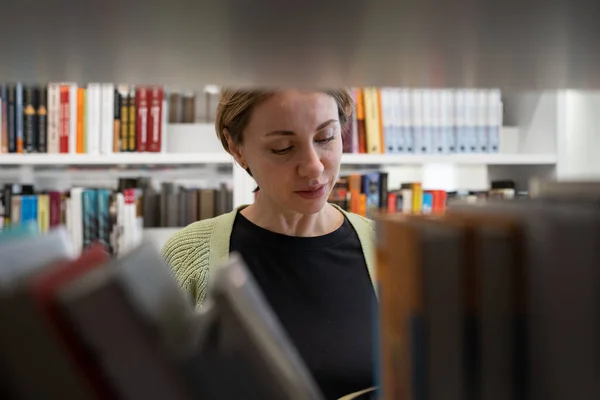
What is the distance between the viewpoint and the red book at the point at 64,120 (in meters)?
2.33

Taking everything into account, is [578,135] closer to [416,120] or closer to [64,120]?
[416,120]

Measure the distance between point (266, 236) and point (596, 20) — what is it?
3.64ft

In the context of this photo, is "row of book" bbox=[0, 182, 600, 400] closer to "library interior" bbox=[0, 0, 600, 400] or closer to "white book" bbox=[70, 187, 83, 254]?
"library interior" bbox=[0, 0, 600, 400]

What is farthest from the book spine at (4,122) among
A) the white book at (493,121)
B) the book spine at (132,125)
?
the white book at (493,121)

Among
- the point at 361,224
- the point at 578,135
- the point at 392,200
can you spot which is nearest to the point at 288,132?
the point at 361,224

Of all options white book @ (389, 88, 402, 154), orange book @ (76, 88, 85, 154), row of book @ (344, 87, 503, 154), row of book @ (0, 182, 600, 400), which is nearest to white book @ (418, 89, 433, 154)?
row of book @ (344, 87, 503, 154)

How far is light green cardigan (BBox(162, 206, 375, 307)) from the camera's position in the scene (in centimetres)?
142

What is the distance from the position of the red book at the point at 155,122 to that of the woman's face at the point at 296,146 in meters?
1.08

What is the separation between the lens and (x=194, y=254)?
1467 mm

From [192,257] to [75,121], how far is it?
3.89 feet

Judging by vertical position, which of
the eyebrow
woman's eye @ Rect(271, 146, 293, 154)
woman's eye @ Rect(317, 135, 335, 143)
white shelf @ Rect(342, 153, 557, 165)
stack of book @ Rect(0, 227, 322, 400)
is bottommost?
stack of book @ Rect(0, 227, 322, 400)

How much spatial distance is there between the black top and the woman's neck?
23mm

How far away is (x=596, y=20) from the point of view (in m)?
0.41

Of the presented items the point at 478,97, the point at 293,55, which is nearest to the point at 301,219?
the point at 293,55
